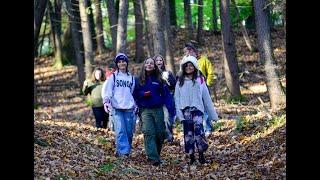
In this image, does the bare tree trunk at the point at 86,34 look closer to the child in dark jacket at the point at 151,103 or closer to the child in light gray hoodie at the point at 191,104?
the child in dark jacket at the point at 151,103

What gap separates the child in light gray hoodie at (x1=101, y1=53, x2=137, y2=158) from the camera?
36.0ft

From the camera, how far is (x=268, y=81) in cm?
1580

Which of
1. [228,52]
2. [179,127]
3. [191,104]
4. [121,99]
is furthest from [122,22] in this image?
[191,104]

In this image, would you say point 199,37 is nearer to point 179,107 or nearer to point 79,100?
point 79,100

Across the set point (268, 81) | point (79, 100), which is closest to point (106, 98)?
point (268, 81)

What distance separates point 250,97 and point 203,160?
12.0 metres

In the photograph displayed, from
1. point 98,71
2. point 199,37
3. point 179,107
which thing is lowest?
point 179,107

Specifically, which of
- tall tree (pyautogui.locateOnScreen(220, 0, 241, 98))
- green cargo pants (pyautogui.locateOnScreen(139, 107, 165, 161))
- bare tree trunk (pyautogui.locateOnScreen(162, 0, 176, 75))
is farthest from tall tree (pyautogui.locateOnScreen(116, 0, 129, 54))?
green cargo pants (pyautogui.locateOnScreen(139, 107, 165, 161))

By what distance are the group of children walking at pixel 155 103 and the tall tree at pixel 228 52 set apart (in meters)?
9.10

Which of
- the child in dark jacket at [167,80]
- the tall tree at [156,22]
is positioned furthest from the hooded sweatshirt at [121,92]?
the tall tree at [156,22]

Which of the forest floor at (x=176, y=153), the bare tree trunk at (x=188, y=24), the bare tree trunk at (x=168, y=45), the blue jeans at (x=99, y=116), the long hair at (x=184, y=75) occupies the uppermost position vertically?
the bare tree trunk at (x=188, y=24)

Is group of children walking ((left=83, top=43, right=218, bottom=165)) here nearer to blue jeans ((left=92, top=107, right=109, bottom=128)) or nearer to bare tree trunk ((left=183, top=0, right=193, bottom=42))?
blue jeans ((left=92, top=107, right=109, bottom=128))

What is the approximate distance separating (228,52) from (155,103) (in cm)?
992

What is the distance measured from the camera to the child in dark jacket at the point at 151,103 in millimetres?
10664
